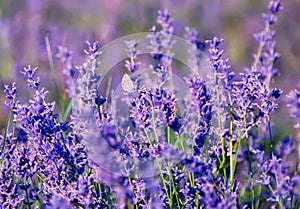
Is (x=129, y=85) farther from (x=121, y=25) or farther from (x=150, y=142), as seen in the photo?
(x=121, y=25)

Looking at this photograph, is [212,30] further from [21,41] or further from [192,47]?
[192,47]

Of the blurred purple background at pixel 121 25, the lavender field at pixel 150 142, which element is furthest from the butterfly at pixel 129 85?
the blurred purple background at pixel 121 25

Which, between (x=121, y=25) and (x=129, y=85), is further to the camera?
(x=121, y=25)

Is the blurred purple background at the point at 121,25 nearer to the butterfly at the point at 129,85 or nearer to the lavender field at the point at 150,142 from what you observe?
the lavender field at the point at 150,142

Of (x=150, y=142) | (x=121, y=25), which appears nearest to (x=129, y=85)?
(x=150, y=142)

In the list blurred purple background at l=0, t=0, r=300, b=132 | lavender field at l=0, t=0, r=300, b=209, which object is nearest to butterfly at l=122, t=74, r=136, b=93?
lavender field at l=0, t=0, r=300, b=209

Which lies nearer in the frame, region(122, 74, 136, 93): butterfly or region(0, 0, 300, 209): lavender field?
region(0, 0, 300, 209): lavender field

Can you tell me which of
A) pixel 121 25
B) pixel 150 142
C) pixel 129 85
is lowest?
pixel 150 142

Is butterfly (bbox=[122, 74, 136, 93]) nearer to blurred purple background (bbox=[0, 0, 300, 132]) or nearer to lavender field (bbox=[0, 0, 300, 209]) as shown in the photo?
lavender field (bbox=[0, 0, 300, 209])
